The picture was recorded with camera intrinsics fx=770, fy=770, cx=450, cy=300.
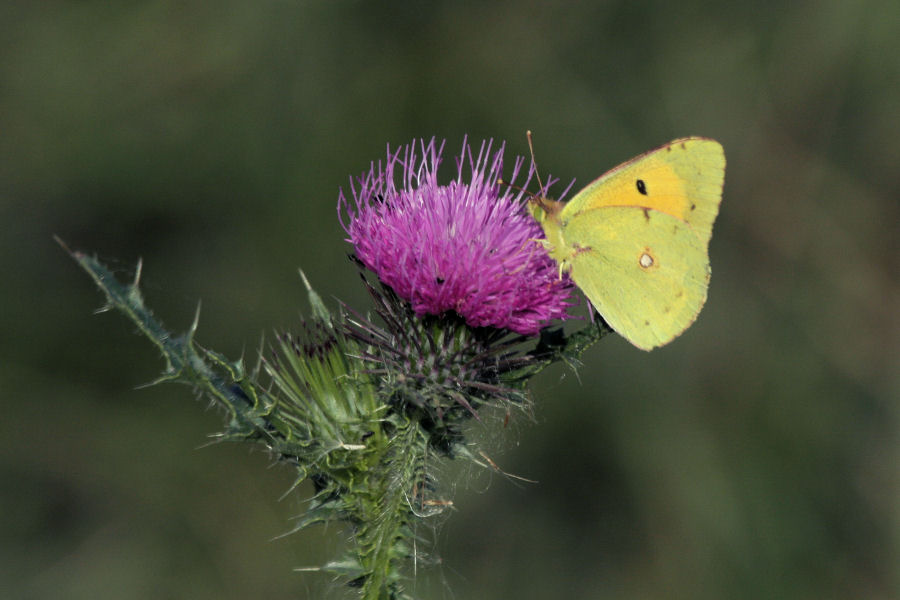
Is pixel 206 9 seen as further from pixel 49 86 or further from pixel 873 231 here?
pixel 873 231

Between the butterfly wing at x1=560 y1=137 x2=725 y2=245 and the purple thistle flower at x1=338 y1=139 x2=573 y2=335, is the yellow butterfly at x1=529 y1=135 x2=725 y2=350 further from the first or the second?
the purple thistle flower at x1=338 y1=139 x2=573 y2=335

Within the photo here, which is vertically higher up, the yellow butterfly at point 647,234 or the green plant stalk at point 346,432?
the yellow butterfly at point 647,234

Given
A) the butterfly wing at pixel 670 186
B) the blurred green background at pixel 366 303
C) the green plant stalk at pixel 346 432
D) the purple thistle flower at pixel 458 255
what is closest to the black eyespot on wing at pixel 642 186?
the butterfly wing at pixel 670 186

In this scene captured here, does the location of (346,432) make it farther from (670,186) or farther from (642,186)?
(670,186)

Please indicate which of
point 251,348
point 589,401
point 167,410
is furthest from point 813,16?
point 167,410

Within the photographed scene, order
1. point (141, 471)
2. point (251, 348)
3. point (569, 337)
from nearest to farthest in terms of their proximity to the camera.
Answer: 1. point (569, 337)
2. point (141, 471)
3. point (251, 348)

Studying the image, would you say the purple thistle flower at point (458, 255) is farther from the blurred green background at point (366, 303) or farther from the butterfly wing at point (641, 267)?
the blurred green background at point (366, 303)
